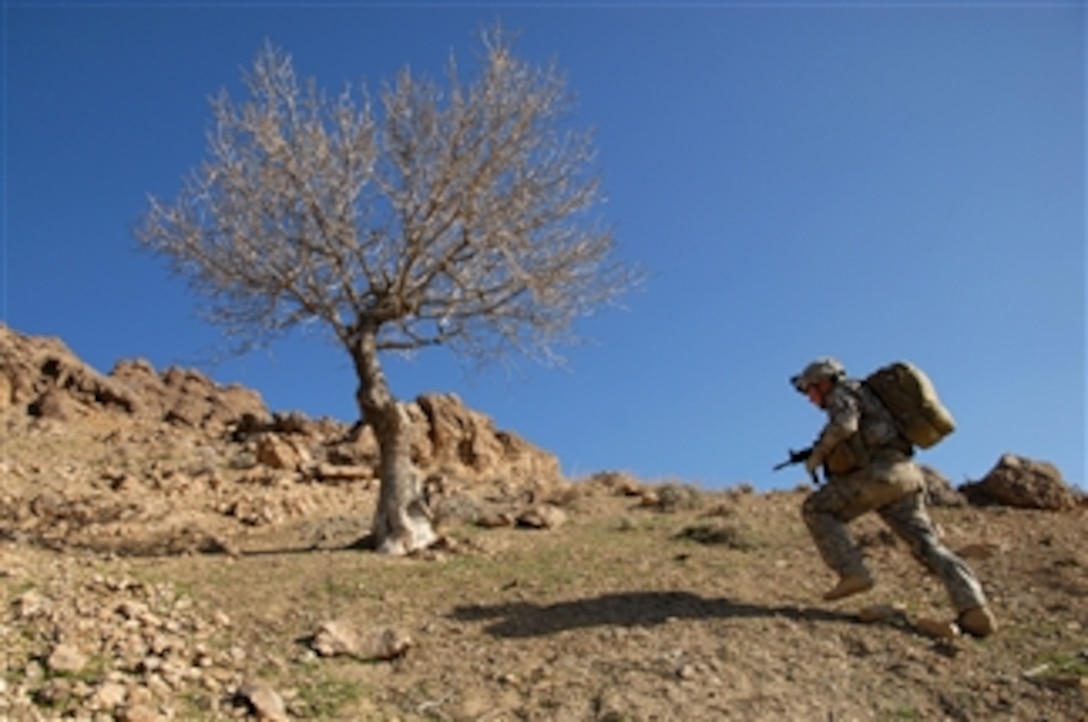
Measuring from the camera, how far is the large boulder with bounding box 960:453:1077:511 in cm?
1102

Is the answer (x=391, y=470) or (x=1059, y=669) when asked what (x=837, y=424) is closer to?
(x=1059, y=669)

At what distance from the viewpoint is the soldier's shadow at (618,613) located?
23.6 ft

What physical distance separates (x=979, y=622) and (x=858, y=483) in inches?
51.1

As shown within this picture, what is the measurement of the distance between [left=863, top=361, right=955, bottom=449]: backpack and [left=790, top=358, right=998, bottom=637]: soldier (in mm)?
82

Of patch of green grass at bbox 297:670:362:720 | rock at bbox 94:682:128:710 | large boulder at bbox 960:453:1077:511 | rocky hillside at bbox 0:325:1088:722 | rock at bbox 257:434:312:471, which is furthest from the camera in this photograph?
rock at bbox 257:434:312:471

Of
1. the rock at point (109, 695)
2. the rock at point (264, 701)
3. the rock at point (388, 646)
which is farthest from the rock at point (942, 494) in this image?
the rock at point (109, 695)

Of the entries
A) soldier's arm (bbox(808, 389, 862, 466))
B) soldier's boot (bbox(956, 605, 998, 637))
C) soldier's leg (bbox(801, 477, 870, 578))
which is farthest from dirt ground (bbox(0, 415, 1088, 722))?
soldier's arm (bbox(808, 389, 862, 466))

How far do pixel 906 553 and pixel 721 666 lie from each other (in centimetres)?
384

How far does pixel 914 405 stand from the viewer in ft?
23.5

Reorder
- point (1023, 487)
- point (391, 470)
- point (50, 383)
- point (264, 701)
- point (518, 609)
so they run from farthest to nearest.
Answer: point (50, 383), point (1023, 487), point (391, 470), point (518, 609), point (264, 701)

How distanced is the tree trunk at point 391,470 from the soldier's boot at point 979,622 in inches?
228

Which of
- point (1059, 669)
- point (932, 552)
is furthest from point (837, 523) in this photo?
point (1059, 669)

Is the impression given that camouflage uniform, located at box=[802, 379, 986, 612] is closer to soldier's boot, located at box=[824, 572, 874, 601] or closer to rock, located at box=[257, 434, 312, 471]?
soldier's boot, located at box=[824, 572, 874, 601]

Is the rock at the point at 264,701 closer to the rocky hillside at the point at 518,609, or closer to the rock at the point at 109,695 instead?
the rocky hillside at the point at 518,609
